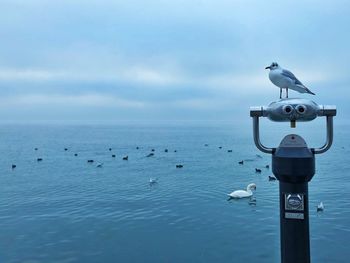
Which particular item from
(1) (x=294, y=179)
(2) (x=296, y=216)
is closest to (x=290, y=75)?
(1) (x=294, y=179)

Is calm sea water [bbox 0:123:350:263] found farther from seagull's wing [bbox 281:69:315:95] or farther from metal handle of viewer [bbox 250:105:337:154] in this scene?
metal handle of viewer [bbox 250:105:337:154]

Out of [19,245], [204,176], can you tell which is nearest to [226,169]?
[204,176]

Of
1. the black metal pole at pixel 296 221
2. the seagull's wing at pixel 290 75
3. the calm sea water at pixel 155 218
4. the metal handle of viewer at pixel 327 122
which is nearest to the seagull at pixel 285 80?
the seagull's wing at pixel 290 75

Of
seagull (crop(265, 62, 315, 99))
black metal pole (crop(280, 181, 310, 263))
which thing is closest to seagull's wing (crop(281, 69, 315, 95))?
seagull (crop(265, 62, 315, 99))

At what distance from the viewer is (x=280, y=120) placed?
7.85 feet

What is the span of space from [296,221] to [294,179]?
0.86 ft

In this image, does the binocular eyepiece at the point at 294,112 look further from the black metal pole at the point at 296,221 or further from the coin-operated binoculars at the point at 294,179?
the black metal pole at the point at 296,221

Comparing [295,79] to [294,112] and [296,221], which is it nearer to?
[294,112]

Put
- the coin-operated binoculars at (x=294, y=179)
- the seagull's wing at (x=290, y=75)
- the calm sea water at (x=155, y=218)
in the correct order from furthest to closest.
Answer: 1. the calm sea water at (x=155, y=218)
2. the seagull's wing at (x=290, y=75)
3. the coin-operated binoculars at (x=294, y=179)

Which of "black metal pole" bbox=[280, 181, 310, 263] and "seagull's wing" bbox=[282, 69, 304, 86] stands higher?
"seagull's wing" bbox=[282, 69, 304, 86]

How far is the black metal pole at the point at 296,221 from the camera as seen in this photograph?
2223 millimetres

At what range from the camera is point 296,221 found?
7.33 ft

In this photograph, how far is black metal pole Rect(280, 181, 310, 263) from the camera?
2223 mm

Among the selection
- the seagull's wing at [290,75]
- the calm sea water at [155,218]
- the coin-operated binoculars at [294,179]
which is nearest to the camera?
the coin-operated binoculars at [294,179]
